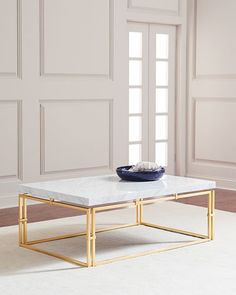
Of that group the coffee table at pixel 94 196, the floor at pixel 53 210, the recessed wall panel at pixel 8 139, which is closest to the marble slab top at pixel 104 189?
the coffee table at pixel 94 196

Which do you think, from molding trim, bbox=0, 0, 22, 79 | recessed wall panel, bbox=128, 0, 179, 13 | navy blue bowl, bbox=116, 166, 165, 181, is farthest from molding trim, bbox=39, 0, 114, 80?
navy blue bowl, bbox=116, 166, 165, 181

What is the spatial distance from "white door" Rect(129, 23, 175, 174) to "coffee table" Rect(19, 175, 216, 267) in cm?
258

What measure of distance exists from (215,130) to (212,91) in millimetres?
435

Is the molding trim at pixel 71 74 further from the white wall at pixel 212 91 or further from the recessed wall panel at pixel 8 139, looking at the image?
the white wall at pixel 212 91

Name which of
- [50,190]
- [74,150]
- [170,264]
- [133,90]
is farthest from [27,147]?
[170,264]

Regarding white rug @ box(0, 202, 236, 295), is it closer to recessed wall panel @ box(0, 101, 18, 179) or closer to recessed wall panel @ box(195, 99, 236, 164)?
recessed wall panel @ box(0, 101, 18, 179)

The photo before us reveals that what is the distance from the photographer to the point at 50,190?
423 centimetres

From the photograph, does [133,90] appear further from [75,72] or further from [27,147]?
[27,147]

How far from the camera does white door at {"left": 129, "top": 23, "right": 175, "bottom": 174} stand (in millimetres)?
7391

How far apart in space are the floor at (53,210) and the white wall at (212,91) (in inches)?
28.3

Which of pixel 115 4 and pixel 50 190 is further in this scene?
pixel 115 4

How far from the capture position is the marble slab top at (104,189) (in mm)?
4066

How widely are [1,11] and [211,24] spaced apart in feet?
8.34

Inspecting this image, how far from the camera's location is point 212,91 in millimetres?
7477
